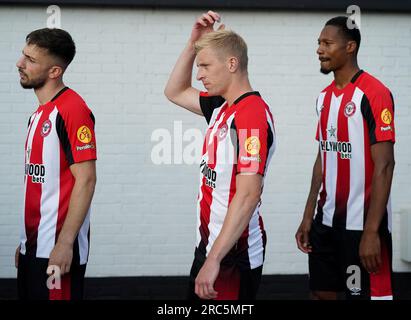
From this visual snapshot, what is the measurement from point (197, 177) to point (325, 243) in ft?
7.09

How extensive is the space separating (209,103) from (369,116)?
37.0 inches

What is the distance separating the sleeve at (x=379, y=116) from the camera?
14.0 ft

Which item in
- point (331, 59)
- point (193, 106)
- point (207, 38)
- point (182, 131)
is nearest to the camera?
point (207, 38)

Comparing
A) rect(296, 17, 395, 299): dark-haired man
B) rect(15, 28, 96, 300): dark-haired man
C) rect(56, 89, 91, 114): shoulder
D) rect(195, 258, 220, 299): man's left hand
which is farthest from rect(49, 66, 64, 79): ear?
rect(296, 17, 395, 299): dark-haired man

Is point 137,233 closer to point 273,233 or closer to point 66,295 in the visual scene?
point 273,233

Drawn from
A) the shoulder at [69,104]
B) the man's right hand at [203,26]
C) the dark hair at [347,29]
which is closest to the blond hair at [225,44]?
the man's right hand at [203,26]

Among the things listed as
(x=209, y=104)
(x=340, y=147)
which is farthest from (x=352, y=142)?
(x=209, y=104)

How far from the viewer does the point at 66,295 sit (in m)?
4.05

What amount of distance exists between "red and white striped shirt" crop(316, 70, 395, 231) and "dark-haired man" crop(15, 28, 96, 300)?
59.5 inches

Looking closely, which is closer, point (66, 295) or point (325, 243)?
point (66, 295)

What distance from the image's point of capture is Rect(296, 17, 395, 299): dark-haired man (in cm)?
428

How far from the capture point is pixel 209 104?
4.20 meters

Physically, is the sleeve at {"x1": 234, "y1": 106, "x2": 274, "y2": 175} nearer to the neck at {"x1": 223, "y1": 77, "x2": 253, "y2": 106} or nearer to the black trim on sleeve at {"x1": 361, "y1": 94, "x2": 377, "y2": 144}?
the neck at {"x1": 223, "y1": 77, "x2": 253, "y2": 106}

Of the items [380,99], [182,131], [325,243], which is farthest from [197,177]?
[380,99]
